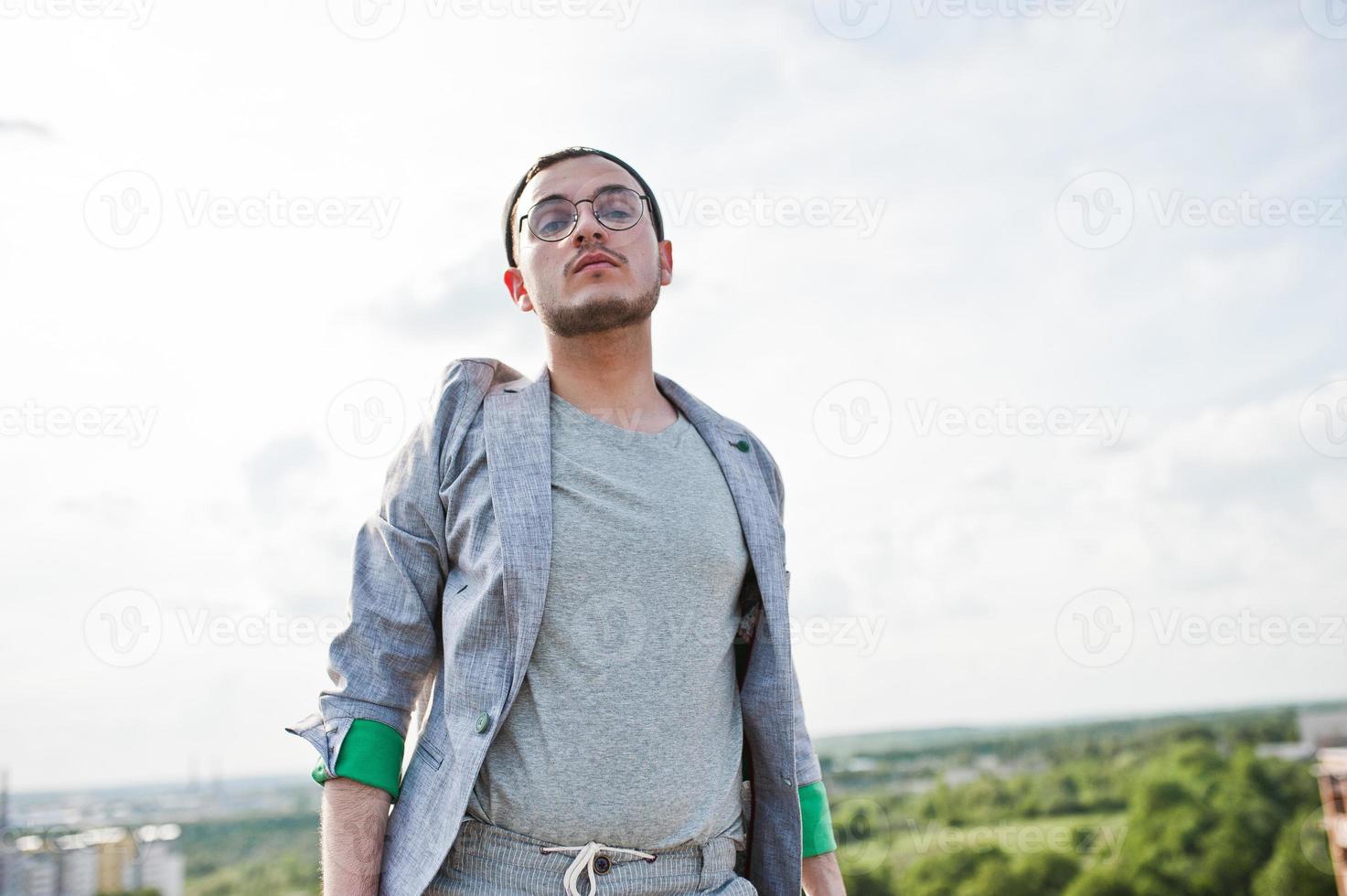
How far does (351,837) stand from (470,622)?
55 cm

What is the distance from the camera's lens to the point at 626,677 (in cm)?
258

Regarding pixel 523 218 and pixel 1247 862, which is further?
pixel 1247 862

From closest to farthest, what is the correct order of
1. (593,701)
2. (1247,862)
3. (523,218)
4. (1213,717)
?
1. (593,701)
2. (523,218)
3. (1247,862)
4. (1213,717)

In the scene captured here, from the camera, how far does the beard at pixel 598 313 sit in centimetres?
298

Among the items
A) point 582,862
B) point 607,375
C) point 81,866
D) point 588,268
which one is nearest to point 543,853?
point 582,862

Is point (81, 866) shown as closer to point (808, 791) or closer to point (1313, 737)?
point (808, 791)

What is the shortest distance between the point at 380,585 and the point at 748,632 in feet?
3.32

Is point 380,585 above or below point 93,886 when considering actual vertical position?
above

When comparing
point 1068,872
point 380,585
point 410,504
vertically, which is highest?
point 410,504

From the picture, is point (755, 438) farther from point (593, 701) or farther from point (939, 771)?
point (939, 771)

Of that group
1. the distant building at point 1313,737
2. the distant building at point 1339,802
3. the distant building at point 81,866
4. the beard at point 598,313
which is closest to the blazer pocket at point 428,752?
the beard at point 598,313

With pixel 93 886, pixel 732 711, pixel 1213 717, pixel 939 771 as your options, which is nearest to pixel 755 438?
pixel 732 711

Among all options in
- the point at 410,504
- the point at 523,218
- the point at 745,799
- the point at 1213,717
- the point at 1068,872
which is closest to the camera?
the point at 410,504

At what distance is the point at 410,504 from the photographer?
274 centimetres
